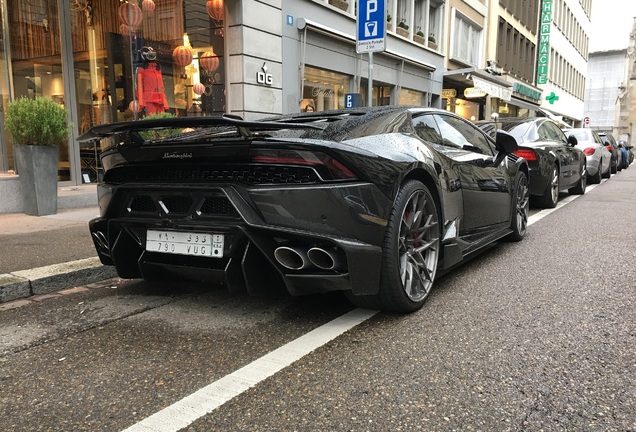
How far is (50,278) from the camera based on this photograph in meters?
3.84

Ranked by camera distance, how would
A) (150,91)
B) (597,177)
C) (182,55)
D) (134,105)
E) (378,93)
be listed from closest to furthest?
(134,105), (150,91), (182,55), (597,177), (378,93)

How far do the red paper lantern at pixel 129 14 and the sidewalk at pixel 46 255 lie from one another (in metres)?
4.40

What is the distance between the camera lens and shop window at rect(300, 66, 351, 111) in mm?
12492

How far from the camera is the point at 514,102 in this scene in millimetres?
28062

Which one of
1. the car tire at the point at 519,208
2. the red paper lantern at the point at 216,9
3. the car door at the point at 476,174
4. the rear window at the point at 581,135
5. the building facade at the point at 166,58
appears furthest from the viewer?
the rear window at the point at 581,135

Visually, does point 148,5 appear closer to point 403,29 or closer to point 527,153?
point 527,153

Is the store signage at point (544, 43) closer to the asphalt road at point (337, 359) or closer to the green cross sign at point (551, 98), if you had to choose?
the green cross sign at point (551, 98)

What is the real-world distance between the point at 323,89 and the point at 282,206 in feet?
36.3

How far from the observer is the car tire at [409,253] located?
9.70ft

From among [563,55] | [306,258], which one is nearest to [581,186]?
[306,258]

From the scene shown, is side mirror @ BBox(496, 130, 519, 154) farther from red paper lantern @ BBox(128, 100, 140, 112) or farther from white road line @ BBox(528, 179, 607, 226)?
red paper lantern @ BBox(128, 100, 140, 112)

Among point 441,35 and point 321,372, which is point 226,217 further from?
point 441,35

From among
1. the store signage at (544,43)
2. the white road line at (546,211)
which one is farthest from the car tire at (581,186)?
the store signage at (544,43)

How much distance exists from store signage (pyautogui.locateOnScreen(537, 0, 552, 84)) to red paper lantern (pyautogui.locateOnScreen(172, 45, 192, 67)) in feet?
98.6
